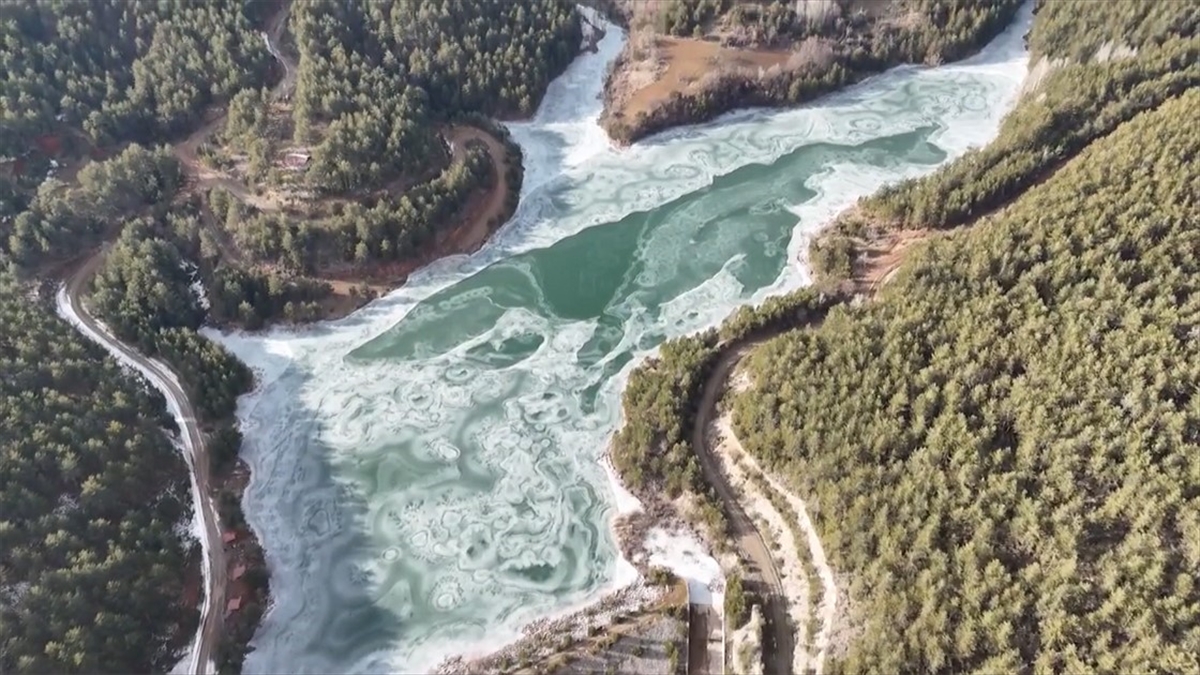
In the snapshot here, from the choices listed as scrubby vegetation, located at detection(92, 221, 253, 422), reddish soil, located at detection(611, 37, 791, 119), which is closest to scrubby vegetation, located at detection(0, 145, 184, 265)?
scrubby vegetation, located at detection(92, 221, 253, 422)

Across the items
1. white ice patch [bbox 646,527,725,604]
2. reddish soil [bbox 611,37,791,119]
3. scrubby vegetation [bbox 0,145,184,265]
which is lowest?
white ice patch [bbox 646,527,725,604]

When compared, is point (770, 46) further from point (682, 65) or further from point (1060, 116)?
point (1060, 116)

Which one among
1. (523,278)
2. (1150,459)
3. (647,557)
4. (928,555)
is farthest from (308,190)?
(1150,459)

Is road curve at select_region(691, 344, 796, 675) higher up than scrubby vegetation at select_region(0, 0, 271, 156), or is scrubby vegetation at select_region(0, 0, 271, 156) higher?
scrubby vegetation at select_region(0, 0, 271, 156)

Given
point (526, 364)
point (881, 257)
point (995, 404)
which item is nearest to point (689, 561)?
point (526, 364)

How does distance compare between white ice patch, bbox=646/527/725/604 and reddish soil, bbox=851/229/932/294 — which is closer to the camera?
white ice patch, bbox=646/527/725/604

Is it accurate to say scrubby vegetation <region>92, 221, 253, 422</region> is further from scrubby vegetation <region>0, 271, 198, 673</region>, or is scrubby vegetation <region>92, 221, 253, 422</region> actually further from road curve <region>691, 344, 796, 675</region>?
road curve <region>691, 344, 796, 675</region>

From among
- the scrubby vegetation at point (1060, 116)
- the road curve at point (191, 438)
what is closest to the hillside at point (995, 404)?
the scrubby vegetation at point (1060, 116)
